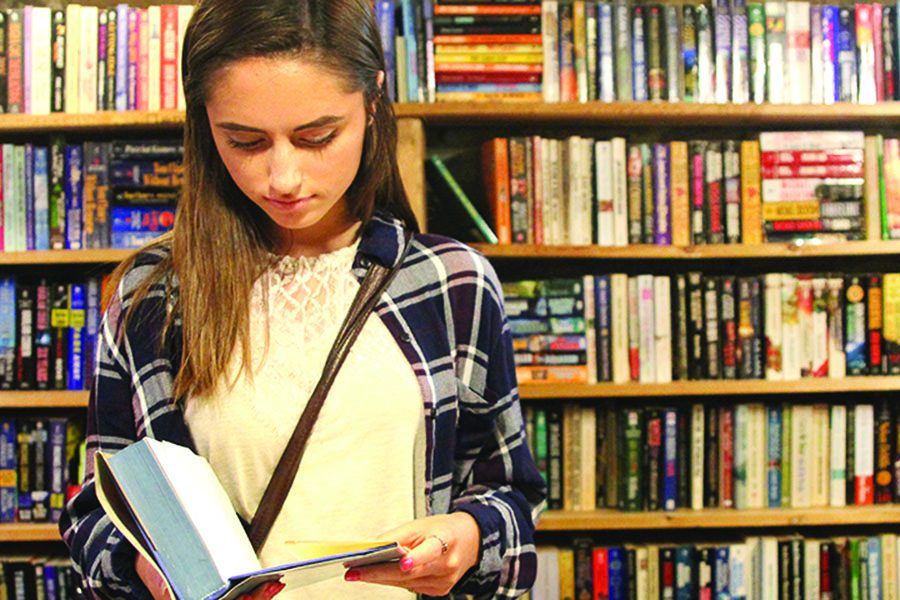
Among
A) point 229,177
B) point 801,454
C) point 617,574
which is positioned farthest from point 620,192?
point 229,177

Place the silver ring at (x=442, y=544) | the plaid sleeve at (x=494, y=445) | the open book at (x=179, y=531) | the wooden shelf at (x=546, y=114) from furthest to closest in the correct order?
the wooden shelf at (x=546, y=114), the plaid sleeve at (x=494, y=445), the silver ring at (x=442, y=544), the open book at (x=179, y=531)

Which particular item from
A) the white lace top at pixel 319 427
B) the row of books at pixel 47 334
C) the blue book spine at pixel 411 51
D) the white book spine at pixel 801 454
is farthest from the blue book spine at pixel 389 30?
the white book spine at pixel 801 454

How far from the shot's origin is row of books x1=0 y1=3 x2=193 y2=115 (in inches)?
65.4

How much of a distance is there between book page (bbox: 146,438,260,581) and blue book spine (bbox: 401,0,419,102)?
111 centimetres

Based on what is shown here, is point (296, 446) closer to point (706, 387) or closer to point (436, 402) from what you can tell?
point (436, 402)

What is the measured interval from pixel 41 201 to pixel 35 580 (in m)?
0.75

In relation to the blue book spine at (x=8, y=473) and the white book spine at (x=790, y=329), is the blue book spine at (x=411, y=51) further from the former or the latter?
→ the blue book spine at (x=8, y=473)

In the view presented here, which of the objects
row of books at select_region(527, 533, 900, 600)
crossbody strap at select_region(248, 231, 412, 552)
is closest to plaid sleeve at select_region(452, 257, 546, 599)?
crossbody strap at select_region(248, 231, 412, 552)

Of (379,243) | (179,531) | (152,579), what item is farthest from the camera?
(379,243)

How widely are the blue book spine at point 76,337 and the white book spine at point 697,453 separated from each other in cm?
123

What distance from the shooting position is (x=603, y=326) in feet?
5.62

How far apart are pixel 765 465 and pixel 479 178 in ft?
2.80

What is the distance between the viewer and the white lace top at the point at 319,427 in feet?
2.50

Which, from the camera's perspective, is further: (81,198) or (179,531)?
(81,198)
